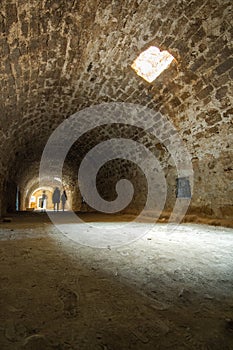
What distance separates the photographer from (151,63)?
3.79m

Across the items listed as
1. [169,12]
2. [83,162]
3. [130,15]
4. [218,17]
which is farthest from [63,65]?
[83,162]

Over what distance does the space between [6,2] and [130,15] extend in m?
1.48

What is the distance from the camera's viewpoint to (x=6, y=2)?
2.28 meters

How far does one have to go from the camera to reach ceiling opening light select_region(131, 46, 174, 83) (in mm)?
3588

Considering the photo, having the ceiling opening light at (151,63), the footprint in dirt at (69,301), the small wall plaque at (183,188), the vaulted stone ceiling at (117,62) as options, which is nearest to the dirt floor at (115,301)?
the footprint in dirt at (69,301)

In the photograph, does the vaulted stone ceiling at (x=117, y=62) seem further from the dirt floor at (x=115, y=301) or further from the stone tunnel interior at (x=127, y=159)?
the dirt floor at (x=115, y=301)

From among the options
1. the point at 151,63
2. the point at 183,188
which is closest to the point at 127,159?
the point at 183,188

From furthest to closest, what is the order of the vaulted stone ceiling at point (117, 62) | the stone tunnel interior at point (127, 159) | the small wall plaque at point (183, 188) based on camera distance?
the small wall plaque at point (183, 188)
the vaulted stone ceiling at point (117, 62)
the stone tunnel interior at point (127, 159)

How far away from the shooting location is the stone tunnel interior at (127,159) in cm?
99

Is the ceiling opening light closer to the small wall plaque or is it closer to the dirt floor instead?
the small wall plaque

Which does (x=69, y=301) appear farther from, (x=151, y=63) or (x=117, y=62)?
(x=151, y=63)

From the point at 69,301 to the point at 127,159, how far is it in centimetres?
571

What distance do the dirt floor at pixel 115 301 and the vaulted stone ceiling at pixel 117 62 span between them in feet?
8.47

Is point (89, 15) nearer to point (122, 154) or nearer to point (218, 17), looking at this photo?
point (218, 17)
